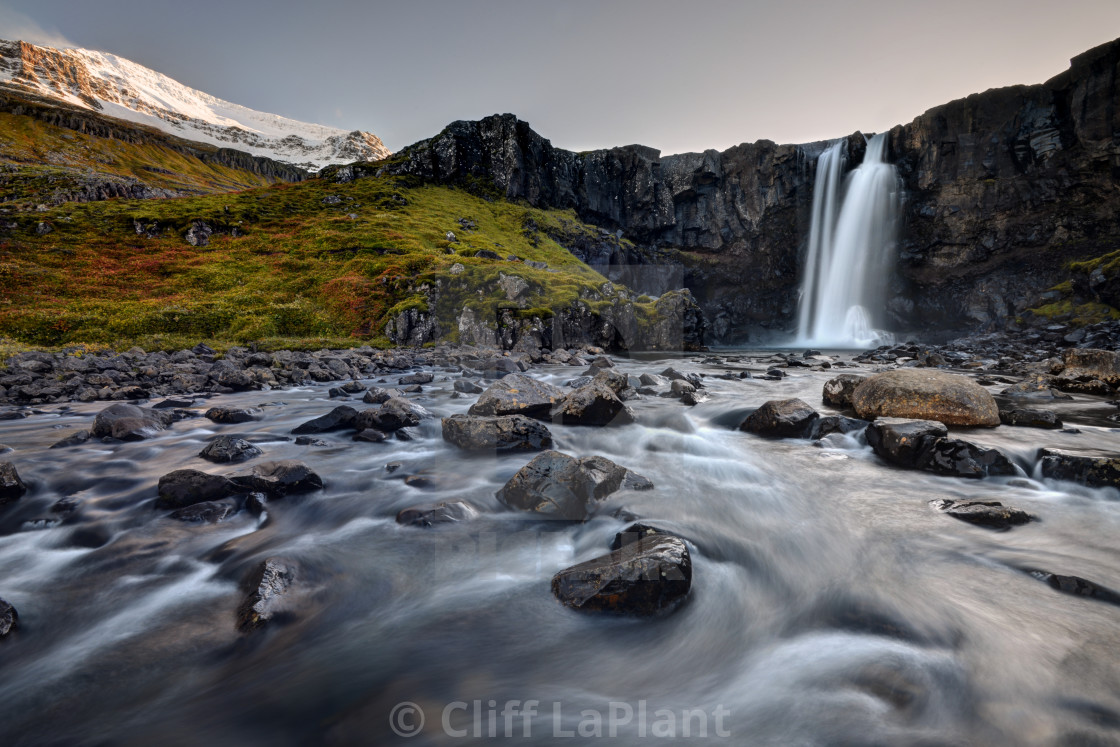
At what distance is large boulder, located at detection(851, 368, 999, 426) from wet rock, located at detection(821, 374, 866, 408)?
4.07ft

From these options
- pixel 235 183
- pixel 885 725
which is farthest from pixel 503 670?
pixel 235 183

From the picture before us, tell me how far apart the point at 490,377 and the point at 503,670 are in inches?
580

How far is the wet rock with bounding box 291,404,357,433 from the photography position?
Result: 862cm

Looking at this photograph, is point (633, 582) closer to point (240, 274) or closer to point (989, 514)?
point (989, 514)

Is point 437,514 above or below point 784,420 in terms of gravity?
below

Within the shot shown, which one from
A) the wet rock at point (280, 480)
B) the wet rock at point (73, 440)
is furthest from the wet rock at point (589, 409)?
the wet rock at point (73, 440)

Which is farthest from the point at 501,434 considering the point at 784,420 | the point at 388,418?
the point at 784,420

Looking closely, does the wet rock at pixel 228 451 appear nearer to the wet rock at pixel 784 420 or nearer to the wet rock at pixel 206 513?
the wet rock at pixel 206 513

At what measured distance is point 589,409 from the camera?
8.88 meters

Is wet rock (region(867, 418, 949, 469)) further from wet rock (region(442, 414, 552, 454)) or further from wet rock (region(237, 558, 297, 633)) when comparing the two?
wet rock (region(237, 558, 297, 633))

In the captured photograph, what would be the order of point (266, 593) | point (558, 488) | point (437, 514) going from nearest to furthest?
1. point (266, 593)
2. point (437, 514)
3. point (558, 488)

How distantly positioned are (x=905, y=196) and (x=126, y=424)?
68.6m

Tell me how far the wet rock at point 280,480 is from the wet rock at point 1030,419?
477 inches

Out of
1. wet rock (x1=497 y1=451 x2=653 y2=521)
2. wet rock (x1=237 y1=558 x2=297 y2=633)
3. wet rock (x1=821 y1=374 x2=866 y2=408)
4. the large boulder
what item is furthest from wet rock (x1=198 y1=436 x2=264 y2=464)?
wet rock (x1=821 y1=374 x2=866 y2=408)
